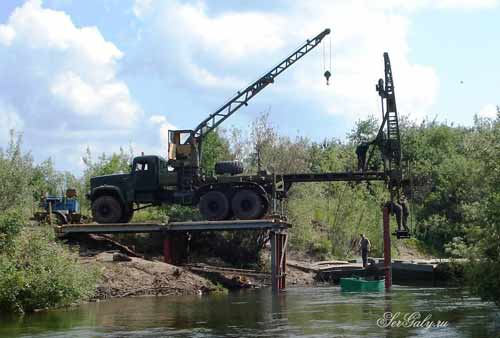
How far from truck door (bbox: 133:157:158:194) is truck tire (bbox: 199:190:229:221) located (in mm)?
2461

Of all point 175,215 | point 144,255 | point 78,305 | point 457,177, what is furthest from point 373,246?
point 78,305

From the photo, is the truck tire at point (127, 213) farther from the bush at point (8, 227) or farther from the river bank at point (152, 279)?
the bush at point (8, 227)

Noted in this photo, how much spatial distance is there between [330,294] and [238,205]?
558 centimetres

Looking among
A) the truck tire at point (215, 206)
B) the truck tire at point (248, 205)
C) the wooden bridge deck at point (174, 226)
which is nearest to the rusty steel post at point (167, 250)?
the wooden bridge deck at point (174, 226)

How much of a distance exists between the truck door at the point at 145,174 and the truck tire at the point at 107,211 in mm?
1185

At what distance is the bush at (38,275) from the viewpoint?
27.5 metres

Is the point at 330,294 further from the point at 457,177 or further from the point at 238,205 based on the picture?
the point at 457,177

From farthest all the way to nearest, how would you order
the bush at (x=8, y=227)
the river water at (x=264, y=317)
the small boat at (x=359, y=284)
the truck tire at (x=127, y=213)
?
1. the truck tire at (x=127, y=213)
2. the small boat at (x=359, y=284)
3. the bush at (x=8, y=227)
4. the river water at (x=264, y=317)

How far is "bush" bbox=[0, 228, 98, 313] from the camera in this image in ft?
90.2

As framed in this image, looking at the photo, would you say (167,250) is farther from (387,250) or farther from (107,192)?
(387,250)

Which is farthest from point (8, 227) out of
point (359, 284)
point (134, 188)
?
point (359, 284)

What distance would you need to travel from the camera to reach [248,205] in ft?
123

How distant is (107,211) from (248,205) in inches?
256

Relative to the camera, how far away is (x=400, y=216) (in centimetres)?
3634
